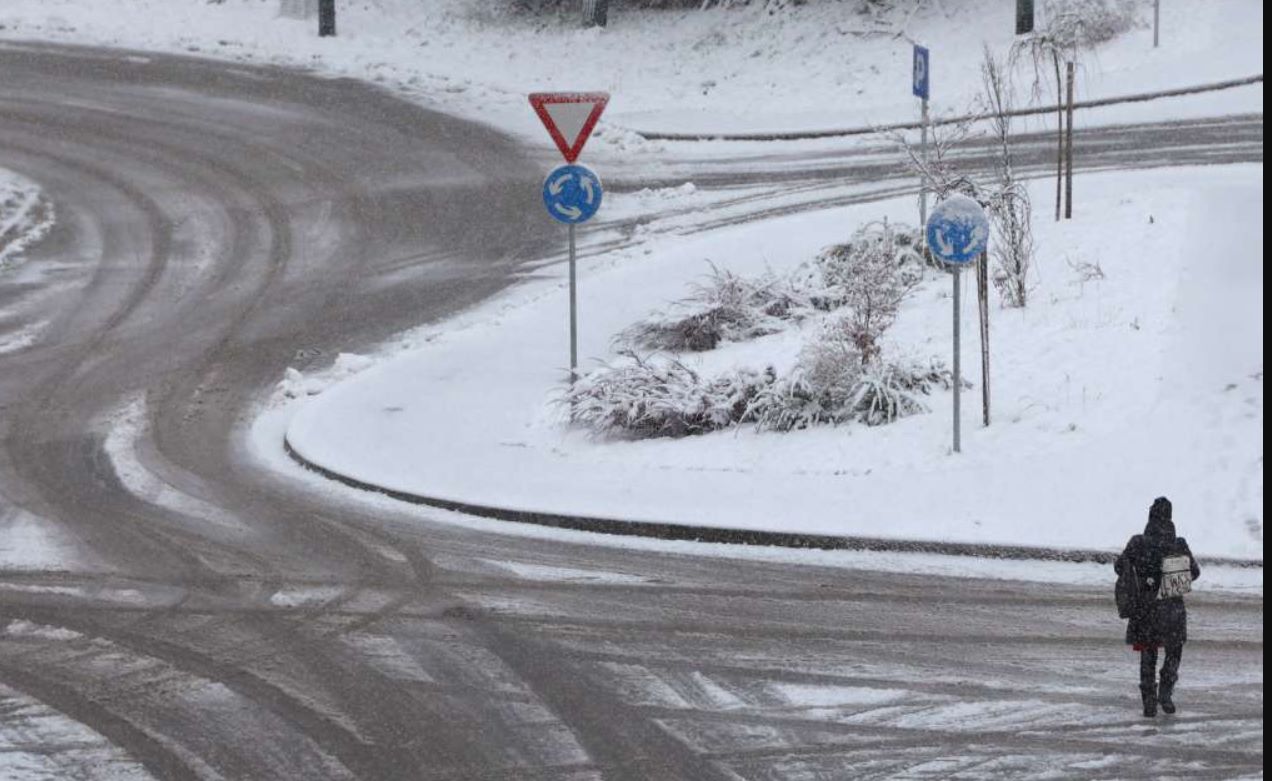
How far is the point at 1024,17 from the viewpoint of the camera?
31.4 m

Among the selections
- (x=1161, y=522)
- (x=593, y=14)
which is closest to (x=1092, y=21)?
(x=593, y=14)

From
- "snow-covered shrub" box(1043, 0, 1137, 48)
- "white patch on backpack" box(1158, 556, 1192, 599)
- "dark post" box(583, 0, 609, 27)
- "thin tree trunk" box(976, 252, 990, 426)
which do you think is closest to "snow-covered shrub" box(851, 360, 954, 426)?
"thin tree trunk" box(976, 252, 990, 426)

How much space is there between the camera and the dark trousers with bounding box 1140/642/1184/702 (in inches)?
352

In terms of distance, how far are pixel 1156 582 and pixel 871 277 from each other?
23.2ft

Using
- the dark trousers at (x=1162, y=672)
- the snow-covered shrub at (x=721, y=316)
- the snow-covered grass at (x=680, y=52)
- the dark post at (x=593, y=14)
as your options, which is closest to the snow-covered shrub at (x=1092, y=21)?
the snow-covered grass at (x=680, y=52)

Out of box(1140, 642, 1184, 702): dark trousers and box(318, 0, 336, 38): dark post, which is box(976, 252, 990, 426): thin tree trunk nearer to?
box(1140, 642, 1184, 702): dark trousers

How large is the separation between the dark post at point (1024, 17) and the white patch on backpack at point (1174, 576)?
23.5 m

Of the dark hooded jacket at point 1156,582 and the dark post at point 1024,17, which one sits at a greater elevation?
the dark post at point 1024,17

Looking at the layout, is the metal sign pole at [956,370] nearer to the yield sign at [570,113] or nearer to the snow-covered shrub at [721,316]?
the yield sign at [570,113]

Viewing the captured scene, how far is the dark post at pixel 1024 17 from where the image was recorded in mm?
31281

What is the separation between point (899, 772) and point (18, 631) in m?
5.36

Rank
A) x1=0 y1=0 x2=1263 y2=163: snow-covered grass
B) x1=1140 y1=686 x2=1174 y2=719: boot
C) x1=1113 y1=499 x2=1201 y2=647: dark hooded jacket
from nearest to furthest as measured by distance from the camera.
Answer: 1. x1=1140 y1=686 x2=1174 y2=719: boot
2. x1=1113 y1=499 x2=1201 y2=647: dark hooded jacket
3. x1=0 y1=0 x2=1263 y2=163: snow-covered grass

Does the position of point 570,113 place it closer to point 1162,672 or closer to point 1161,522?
point 1161,522

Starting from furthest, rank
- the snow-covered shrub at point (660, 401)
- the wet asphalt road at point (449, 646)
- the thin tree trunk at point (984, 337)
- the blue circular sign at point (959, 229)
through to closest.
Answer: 1. the snow-covered shrub at point (660, 401)
2. the thin tree trunk at point (984, 337)
3. the blue circular sign at point (959, 229)
4. the wet asphalt road at point (449, 646)
